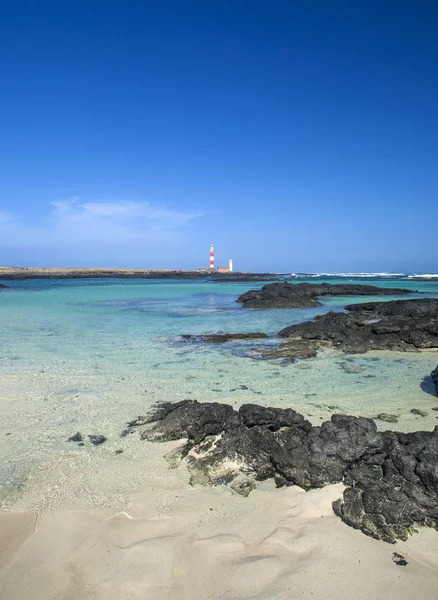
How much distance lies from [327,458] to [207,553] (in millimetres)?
1676

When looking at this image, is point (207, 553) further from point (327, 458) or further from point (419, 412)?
point (419, 412)

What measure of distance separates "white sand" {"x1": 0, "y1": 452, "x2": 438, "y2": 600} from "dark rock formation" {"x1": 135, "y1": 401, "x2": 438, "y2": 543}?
0.55ft

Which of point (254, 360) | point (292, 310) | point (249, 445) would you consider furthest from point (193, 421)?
point (292, 310)

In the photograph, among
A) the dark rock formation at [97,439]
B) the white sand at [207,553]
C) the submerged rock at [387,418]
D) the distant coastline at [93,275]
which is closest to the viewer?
the white sand at [207,553]

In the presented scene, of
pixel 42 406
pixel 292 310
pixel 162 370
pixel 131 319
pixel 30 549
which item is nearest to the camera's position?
pixel 30 549

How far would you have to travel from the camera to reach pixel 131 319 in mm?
18438

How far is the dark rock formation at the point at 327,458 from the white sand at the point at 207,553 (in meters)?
0.17

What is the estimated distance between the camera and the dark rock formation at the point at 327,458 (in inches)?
138

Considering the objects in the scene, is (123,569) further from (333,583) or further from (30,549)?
(333,583)

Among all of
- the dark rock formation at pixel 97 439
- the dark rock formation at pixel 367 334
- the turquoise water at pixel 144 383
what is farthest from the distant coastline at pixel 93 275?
the dark rock formation at pixel 97 439

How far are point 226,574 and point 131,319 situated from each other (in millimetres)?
16110

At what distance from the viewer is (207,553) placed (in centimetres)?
314

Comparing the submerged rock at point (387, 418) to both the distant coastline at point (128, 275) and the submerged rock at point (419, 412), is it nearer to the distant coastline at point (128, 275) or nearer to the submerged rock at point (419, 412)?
the submerged rock at point (419, 412)

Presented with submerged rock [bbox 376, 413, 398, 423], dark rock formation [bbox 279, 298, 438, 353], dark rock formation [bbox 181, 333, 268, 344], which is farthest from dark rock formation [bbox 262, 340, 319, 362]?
submerged rock [bbox 376, 413, 398, 423]
